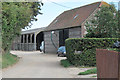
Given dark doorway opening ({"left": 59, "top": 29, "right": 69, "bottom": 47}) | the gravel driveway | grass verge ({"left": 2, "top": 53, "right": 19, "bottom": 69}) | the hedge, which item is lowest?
the gravel driveway

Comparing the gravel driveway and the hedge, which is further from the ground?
the hedge

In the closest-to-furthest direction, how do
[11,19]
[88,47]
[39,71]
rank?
[39,71], [88,47], [11,19]

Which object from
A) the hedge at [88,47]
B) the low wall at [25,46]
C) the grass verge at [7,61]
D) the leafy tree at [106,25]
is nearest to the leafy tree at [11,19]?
the grass verge at [7,61]

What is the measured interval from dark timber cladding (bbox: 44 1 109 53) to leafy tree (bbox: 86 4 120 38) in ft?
17.6

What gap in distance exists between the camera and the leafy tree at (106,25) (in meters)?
18.8

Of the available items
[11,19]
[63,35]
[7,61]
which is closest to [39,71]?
[7,61]

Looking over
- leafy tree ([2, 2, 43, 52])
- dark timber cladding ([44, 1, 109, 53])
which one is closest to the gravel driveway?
leafy tree ([2, 2, 43, 52])

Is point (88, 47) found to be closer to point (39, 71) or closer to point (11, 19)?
point (39, 71)

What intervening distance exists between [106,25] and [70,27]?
959 cm

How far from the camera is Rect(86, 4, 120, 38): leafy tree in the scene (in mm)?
18812

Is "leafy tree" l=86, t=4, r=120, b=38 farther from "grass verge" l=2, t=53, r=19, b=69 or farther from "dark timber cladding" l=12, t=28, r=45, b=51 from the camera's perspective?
"dark timber cladding" l=12, t=28, r=45, b=51

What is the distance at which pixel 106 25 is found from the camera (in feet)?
62.1

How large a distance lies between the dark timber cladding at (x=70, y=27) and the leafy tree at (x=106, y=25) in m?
5.36

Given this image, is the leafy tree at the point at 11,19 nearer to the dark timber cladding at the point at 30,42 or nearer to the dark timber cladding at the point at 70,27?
the dark timber cladding at the point at 70,27
